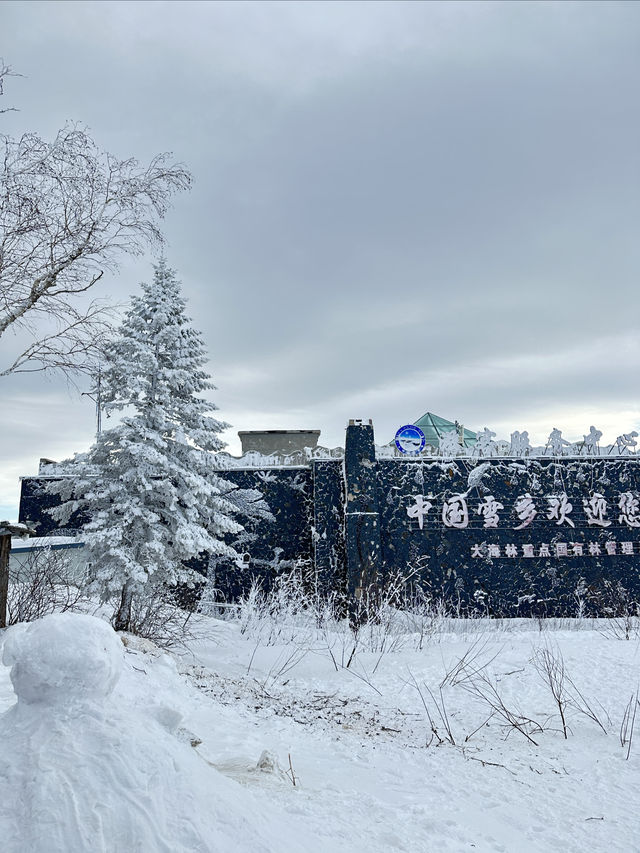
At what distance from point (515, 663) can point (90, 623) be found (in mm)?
4479

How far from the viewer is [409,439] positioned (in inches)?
510

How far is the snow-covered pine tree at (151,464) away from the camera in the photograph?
29.0ft

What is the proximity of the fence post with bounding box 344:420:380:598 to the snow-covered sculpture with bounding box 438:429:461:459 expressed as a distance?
1.60 meters

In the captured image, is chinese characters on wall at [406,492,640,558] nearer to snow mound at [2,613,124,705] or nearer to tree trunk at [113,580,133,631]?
tree trunk at [113,580,133,631]

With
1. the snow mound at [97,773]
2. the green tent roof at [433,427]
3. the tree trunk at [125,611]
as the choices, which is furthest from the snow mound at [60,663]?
the green tent roof at [433,427]

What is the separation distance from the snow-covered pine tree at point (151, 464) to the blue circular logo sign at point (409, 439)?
4.23 meters

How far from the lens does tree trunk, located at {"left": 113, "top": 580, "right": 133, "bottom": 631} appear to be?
21.4 feet

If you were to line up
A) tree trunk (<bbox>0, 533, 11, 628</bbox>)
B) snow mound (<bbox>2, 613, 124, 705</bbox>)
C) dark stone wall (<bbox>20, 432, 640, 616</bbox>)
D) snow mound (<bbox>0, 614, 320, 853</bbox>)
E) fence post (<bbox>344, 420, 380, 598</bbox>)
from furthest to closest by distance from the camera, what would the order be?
1. dark stone wall (<bbox>20, 432, 640, 616</bbox>)
2. fence post (<bbox>344, 420, 380, 598</bbox>)
3. tree trunk (<bbox>0, 533, 11, 628</bbox>)
4. snow mound (<bbox>2, 613, 124, 705</bbox>)
5. snow mound (<bbox>0, 614, 320, 853</bbox>)

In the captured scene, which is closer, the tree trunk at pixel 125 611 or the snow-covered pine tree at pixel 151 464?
the tree trunk at pixel 125 611

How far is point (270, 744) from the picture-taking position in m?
3.63

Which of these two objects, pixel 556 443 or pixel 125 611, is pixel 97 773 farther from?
pixel 556 443

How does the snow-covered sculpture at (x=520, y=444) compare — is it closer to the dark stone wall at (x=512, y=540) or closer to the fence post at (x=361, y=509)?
the dark stone wall at (x=512, y=540)

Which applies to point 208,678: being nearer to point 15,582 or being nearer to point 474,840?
point 474,840

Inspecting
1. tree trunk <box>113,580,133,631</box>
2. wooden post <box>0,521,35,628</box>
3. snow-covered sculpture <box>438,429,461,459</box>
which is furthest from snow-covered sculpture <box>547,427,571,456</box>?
wooden post <box>0,521,35,628</box>
